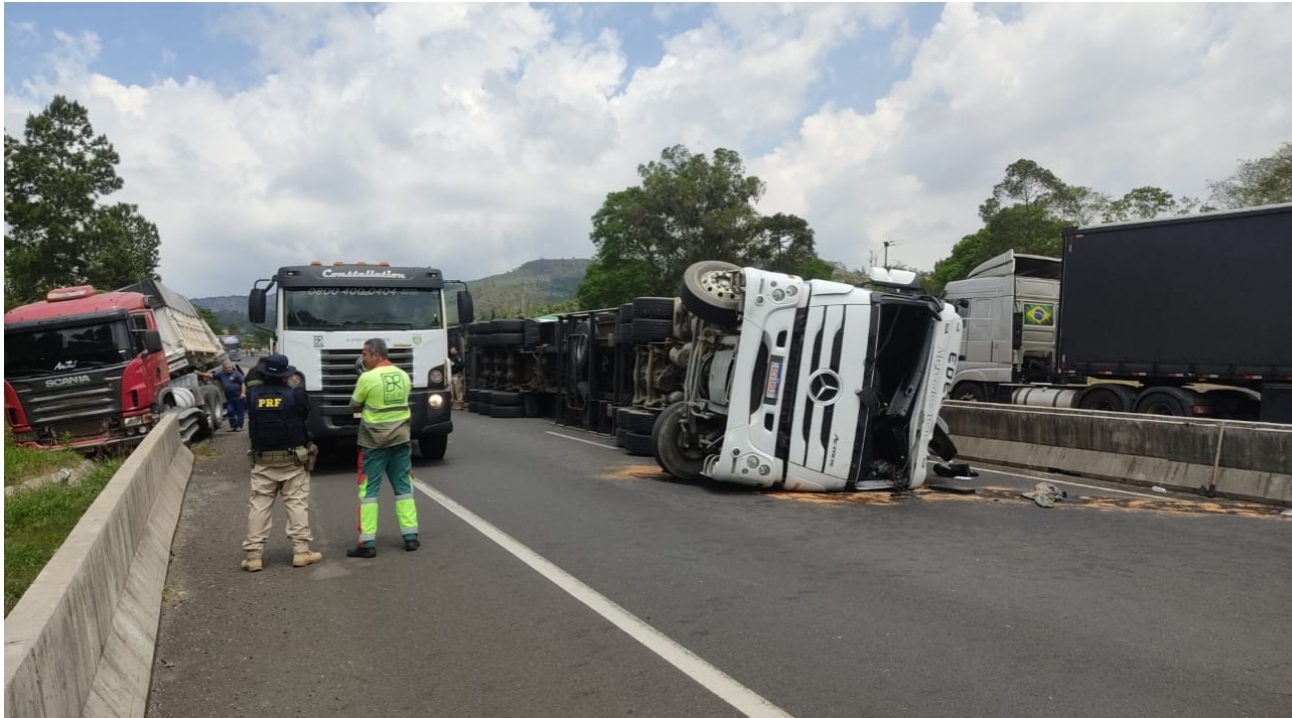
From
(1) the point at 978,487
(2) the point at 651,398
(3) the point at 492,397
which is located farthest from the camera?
(3) the point at 492,397

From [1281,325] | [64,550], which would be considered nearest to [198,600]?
[64,550]

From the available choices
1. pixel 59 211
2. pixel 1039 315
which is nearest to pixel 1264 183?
pixel 1039 315

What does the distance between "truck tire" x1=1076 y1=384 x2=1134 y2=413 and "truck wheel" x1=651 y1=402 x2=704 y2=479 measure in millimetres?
8180

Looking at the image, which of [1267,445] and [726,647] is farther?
[1267,445]

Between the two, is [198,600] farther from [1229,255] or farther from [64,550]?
[1229,255]

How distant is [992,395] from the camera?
710 inches

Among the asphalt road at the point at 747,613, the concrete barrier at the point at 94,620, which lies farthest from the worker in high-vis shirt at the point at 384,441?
the concrete barrier at the point at 94,620

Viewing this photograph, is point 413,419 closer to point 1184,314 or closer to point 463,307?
point 463,307

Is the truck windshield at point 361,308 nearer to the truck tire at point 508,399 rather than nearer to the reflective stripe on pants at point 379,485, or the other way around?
the reflective stripe on pants at point 379,485

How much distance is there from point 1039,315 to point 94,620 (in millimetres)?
17319

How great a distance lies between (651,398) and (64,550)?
9763mm

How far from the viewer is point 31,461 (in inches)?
480

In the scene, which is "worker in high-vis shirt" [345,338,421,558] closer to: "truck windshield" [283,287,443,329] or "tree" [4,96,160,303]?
"truck windshield" [283,287,443,329]

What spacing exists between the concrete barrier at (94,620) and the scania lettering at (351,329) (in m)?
4.45
